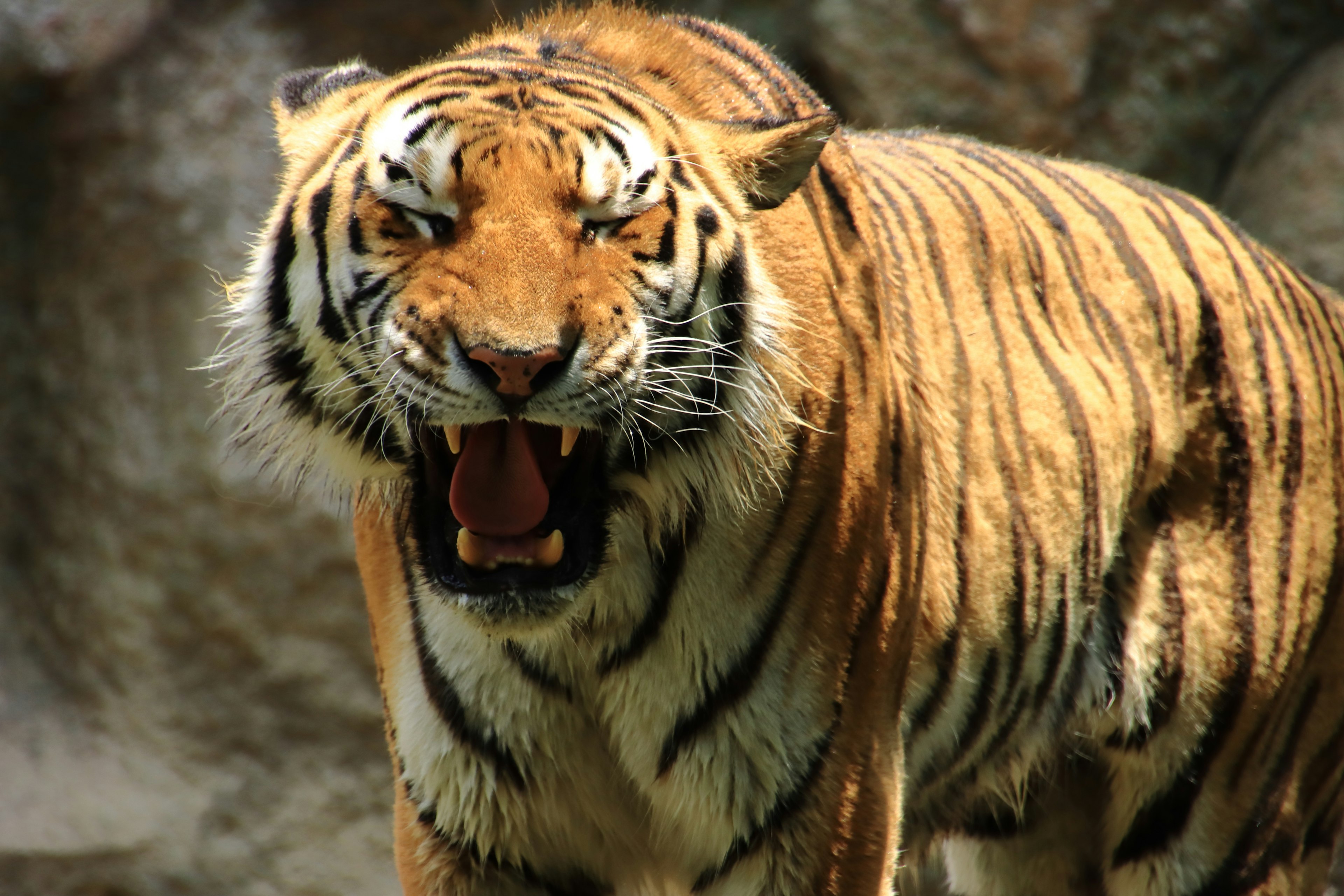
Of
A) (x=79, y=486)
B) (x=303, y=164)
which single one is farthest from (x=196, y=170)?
(x=303, y=164)

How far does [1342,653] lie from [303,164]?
204cm

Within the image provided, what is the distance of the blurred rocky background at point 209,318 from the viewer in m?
3.99

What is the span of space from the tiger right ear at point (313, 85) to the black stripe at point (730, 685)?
0.84 m

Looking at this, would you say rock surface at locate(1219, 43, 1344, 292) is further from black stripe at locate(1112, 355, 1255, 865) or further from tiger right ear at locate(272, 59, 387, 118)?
tiger right ear at locate(272, 59, 387, 118)

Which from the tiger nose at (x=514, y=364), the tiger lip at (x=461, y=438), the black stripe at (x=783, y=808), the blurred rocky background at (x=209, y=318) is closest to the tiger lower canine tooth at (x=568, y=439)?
the tiger lip at (x=461, y=438)

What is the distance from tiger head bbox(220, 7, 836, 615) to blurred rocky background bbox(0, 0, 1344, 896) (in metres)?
2.32

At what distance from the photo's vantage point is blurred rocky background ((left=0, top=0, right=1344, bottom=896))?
3.99 meters

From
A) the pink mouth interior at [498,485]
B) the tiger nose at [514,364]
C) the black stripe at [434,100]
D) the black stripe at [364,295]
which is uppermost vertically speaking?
the black stripe at [434,100]

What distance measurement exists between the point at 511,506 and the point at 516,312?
26 cm

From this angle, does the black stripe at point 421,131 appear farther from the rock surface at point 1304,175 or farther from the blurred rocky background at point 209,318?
the rock surface at point 1304,175

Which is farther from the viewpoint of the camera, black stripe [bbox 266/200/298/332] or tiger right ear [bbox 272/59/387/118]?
tiger right ear [bbox 272/59/387/118]

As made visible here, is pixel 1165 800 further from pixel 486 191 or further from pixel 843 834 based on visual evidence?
pixel 486 191

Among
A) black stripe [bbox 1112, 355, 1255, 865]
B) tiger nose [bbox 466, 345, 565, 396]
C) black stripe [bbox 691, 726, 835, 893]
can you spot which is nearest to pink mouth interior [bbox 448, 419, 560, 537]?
tiger nose [bbox 466, 345, 565, 396]

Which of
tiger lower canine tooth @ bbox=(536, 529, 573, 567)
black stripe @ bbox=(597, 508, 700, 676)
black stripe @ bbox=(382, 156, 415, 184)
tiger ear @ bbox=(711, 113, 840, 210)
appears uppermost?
black stripe @ bbox=(382, 156, 415, 184)
